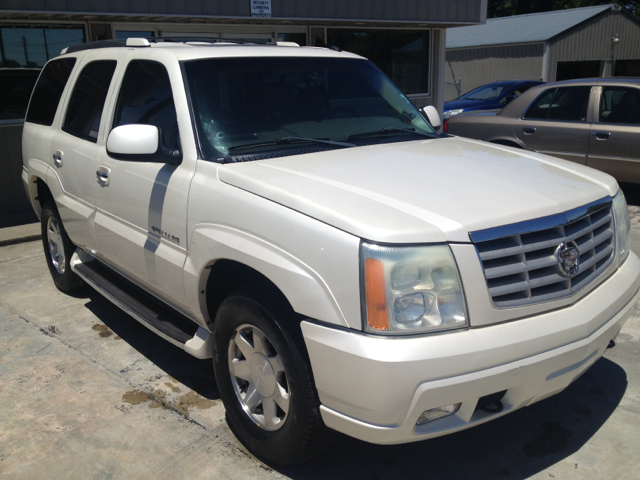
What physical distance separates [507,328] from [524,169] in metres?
1.09

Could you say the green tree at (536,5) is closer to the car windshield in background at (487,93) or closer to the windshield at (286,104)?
the car windshield in background at (487,93)

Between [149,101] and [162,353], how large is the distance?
5.66 feet

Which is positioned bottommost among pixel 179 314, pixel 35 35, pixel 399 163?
pixel 179 314

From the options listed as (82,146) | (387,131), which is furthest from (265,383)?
(82,146)

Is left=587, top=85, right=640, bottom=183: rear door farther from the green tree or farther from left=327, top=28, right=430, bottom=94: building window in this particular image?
the green tree

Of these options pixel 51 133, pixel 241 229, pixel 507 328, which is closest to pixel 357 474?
pixel 507 328

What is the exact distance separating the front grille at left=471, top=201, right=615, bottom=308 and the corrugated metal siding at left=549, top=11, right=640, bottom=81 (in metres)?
29.8

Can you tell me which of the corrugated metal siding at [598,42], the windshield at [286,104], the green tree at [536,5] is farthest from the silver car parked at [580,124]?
the green tree at [536,5]

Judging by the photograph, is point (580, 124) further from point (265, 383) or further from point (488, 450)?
point (265, 383)

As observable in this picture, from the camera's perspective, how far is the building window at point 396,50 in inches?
468

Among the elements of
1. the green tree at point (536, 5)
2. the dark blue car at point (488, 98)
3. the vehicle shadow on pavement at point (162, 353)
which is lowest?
the vehicle shadow on pavement at point (162, 353)

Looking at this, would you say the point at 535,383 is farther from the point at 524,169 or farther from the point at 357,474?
the point at 524,169

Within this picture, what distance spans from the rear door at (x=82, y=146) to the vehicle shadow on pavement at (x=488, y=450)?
7.56 ft

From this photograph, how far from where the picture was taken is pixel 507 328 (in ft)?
7.98
